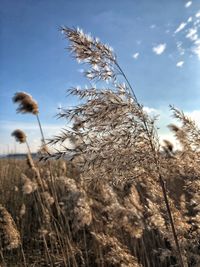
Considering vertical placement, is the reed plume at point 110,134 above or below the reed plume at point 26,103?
below

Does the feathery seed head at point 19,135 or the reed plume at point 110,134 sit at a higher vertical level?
the feathery seed head at point 19,135

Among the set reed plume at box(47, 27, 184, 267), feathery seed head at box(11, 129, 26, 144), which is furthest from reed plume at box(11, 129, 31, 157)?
reed plume at box(47, 27, 184, 267)

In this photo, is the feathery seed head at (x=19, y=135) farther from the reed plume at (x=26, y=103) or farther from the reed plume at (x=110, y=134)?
the reed plume at (x=110, y=134)

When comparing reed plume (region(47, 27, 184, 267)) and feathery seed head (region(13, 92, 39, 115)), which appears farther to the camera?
feathery seed head (region(13, 92, 39, 115))

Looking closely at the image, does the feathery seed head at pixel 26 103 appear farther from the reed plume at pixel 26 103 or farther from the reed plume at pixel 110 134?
the reed plume at pixel 110 134

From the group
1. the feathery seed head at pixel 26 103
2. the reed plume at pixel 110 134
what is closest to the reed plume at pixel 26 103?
the feathery seed head at pixel 26 103

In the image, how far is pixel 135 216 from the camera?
121 inches

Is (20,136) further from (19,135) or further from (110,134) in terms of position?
(110,134)

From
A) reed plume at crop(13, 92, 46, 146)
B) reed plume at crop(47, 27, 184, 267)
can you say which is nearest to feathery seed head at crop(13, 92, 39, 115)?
reed plume at crop(13, 92, 46, 146)

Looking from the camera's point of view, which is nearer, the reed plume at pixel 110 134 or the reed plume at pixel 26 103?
the reed plume at pixel 110 134

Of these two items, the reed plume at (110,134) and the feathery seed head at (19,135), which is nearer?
the reed plume at (110,134)

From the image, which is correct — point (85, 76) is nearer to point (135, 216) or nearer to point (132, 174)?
point (132, 174)

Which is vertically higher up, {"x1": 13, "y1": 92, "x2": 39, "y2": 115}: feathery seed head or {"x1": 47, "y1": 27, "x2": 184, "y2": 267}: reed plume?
{"x1": 13, "y1": 92, "x2": 39, "y2": 115}: feathery seed head

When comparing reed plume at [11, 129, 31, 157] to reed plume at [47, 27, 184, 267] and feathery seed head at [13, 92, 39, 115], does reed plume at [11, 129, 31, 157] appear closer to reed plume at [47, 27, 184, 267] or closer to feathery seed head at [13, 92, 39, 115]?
feathery seed head at [13, 92, 39, 115]
